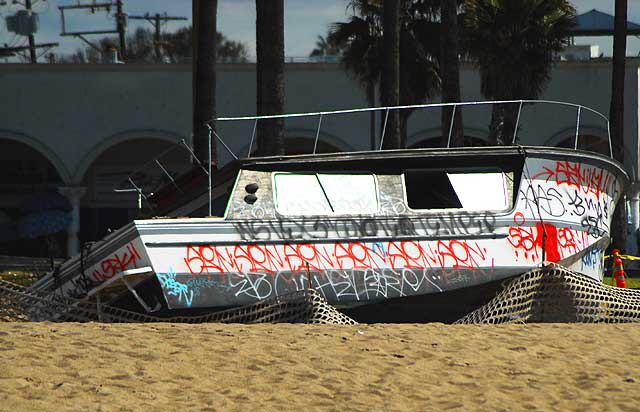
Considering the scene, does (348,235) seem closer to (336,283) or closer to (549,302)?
(336,283)

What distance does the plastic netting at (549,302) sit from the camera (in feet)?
47.1

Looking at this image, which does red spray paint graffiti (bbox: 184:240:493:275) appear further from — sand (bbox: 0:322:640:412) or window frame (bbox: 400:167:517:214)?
sand (bbox: 0:322:640:412)

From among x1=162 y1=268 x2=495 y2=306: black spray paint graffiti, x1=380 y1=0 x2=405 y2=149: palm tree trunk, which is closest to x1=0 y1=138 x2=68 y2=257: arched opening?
x1=380 y1=0 x2=405 y2=149: palm tree trunk

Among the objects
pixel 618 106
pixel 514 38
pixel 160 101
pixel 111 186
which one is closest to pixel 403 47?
pixel 514 38

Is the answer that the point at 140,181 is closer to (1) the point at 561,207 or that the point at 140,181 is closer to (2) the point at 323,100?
(2) the point at 323,100

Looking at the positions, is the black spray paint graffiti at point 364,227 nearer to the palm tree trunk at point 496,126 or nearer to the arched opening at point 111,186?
the palm tree trunk at point 496,126

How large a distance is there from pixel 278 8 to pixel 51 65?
69.8ft

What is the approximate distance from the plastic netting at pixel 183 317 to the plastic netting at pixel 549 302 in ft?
5.77

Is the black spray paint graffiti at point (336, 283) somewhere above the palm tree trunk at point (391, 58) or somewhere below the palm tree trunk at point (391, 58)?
below

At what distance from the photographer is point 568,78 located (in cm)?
3775

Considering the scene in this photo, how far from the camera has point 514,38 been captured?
98.5 ft

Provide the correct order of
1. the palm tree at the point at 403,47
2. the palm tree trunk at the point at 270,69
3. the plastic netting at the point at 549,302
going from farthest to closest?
the palm tree at the point at 403,47 → the palm tree trunk at the point at 270,69 → the plastic netting at the point at 549,302

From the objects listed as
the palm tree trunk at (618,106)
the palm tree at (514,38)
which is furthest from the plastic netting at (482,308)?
the palm tree at (514,38)

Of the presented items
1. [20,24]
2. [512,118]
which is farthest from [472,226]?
[20,24]
